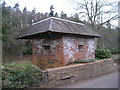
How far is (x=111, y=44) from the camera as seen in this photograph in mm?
22094

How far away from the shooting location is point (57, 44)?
641 cm

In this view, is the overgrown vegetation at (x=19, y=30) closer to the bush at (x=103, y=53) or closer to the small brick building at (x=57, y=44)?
the bush at (x=103, y=53)

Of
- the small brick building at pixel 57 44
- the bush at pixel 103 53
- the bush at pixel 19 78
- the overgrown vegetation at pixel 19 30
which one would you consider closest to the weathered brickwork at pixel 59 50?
the small brick building at pixel 57 44

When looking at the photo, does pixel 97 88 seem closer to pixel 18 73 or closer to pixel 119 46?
pixel 18 73

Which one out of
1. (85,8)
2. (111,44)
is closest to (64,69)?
(85,8)

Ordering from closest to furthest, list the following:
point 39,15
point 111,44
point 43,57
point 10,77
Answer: point 10,77, point 43,57, point 39,15, point 111,44

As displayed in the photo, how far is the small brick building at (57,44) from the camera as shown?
20.5 feet

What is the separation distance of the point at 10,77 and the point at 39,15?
679 inches

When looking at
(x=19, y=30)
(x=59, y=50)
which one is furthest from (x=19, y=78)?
(x=19, y=30)

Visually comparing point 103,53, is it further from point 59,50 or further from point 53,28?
point 53,28

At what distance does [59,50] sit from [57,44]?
421mm

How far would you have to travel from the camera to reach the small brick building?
6246mm

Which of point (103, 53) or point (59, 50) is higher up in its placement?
point (59, 50)

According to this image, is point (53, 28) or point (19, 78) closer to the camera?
point (19, 78)
